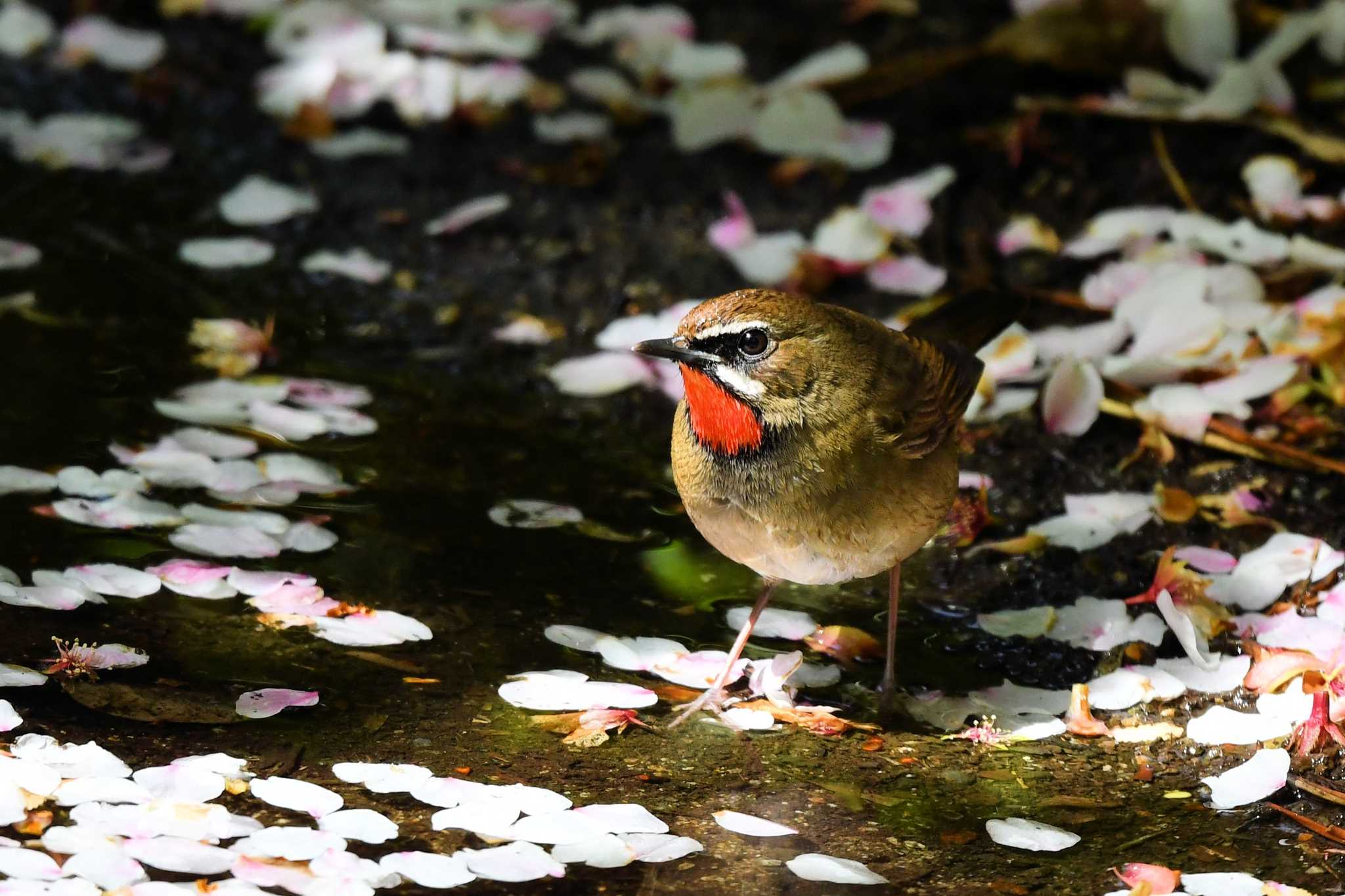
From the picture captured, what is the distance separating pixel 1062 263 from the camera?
6.68 meters

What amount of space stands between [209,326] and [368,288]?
2.39 ft

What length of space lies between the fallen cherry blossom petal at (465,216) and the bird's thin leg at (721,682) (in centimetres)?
286

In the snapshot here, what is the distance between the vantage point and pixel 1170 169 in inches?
270

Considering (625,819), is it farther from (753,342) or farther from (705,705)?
(753,342)

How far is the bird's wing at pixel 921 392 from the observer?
173 inches

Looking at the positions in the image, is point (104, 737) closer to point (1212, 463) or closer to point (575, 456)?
point (575, 456)

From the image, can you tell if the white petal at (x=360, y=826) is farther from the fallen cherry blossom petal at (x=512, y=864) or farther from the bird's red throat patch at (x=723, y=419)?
the bird's red throat patch at (x=723, y=419)

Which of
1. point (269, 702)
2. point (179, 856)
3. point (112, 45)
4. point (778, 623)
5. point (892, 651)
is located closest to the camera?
point (179, 856)

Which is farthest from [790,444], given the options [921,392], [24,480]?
[24,480]

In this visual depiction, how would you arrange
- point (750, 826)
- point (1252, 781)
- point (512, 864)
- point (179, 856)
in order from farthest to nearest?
point (1252, 781), point (750, 826), point (512, 864), point (179, 856)

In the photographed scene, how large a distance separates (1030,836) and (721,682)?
0.92 m

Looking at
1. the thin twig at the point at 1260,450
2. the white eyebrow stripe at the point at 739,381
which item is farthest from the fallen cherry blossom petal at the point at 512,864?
the thin twig at the point at 1260,450

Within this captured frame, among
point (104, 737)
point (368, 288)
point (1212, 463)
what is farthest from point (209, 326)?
point (1212, 463)

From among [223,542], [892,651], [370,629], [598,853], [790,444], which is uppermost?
[790,444]
